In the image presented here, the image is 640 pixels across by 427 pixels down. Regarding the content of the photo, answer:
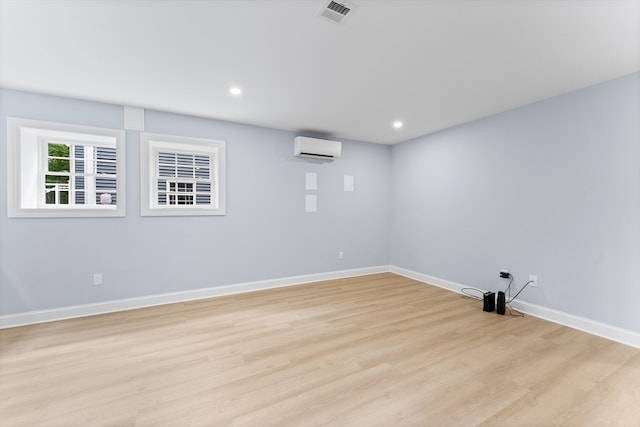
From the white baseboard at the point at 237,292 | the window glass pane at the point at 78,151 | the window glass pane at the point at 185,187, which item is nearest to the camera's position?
the white baseboard at the point at 237,292

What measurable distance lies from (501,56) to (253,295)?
394 cm

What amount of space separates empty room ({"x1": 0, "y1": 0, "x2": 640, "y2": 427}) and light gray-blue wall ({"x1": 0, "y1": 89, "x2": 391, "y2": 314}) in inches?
1.0

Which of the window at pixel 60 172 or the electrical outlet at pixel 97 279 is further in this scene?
the electrical outlet at pixel 97 279

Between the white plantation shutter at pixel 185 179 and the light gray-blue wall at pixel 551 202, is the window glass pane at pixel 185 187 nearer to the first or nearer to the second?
the white plantation shutter at pixel 185 179

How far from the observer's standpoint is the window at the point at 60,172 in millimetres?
2861

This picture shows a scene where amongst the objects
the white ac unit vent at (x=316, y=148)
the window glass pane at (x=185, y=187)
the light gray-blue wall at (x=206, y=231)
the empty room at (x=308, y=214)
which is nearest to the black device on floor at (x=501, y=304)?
the empty room at (x=308, y=214)

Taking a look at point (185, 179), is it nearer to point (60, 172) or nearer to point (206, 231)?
point (206, 231)

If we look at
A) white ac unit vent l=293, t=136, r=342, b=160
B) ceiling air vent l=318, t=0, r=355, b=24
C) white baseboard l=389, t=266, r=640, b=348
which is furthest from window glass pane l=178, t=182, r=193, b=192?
white baseboard l=389, t=266, r=640, b=348

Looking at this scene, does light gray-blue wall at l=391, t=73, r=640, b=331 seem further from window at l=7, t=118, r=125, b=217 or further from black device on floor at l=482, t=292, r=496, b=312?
window at l=7, t=118, r=125, b=217

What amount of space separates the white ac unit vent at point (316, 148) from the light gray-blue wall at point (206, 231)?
167mm

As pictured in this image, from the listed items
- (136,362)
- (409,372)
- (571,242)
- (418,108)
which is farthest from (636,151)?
(136,362)

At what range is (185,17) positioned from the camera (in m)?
1.79

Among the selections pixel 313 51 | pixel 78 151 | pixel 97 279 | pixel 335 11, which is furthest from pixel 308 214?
pixel 78 151

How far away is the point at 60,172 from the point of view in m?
3.10
